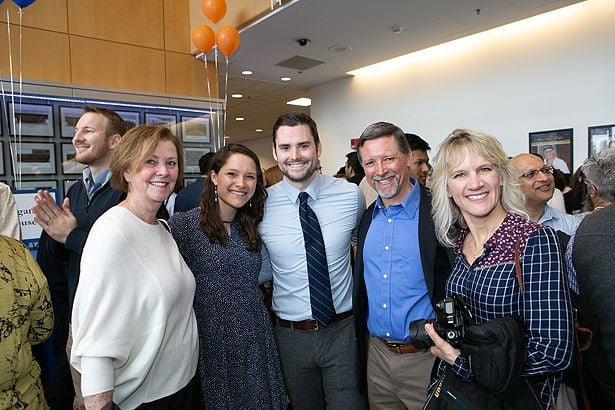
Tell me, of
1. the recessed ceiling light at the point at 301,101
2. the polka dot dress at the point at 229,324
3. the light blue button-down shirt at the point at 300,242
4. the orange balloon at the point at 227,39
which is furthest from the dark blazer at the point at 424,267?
the recessed ceiling light at the point at 301,101

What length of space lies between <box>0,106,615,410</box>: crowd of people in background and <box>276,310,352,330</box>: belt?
12 mm

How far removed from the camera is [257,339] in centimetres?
196

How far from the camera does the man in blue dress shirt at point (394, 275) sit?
72.8 inches

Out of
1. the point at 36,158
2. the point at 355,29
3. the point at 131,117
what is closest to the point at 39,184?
the point at 36,158

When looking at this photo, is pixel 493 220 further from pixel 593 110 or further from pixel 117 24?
pixel 117 24

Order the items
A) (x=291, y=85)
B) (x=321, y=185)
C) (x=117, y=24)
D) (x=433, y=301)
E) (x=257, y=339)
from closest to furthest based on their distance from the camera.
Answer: (x=433, y=301) < (x=257, y=339) < (x=321, y=185) < (x=117, y=24) < (x=291, y=85)

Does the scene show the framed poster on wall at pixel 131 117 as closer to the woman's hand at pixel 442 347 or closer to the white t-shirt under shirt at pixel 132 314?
Result: the white t-shirt under shirt at pixel 132 314

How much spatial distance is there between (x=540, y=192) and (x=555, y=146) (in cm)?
355

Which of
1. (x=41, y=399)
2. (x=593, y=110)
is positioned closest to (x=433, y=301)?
(x=41, y=399)

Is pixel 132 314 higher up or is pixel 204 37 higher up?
pixel 204 37

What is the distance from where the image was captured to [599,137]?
5.23 meters

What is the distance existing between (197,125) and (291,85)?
11.1 feet

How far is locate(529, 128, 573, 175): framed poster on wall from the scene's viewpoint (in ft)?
18.0

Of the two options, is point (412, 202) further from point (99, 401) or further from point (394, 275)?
point (99, 401)
